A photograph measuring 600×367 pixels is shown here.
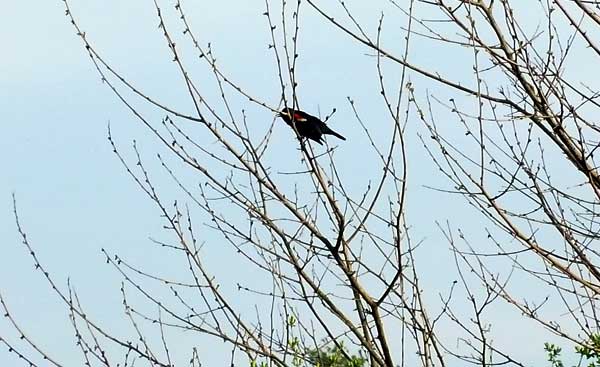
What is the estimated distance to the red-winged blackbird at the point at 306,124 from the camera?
4738 millimetres

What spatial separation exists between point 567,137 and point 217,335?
158 centimetres

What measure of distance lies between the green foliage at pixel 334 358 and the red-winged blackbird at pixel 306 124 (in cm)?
90

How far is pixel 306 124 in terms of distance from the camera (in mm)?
5641

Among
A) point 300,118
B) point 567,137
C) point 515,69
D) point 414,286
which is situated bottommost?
point 414,286

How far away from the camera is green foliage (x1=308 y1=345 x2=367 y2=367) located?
176 inches

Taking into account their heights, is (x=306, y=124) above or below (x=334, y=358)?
above

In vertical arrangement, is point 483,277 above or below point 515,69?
below

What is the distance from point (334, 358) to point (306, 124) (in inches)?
59.0

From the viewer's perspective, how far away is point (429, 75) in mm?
4504

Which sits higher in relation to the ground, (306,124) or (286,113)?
(306,124)

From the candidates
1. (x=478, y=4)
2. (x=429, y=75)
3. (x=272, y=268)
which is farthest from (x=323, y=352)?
(x=478, y=4)

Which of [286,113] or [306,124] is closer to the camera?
[286,113]

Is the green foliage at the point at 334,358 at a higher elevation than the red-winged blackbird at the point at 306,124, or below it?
below

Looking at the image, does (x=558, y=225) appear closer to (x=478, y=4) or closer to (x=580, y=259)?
(x=580, y=259)
